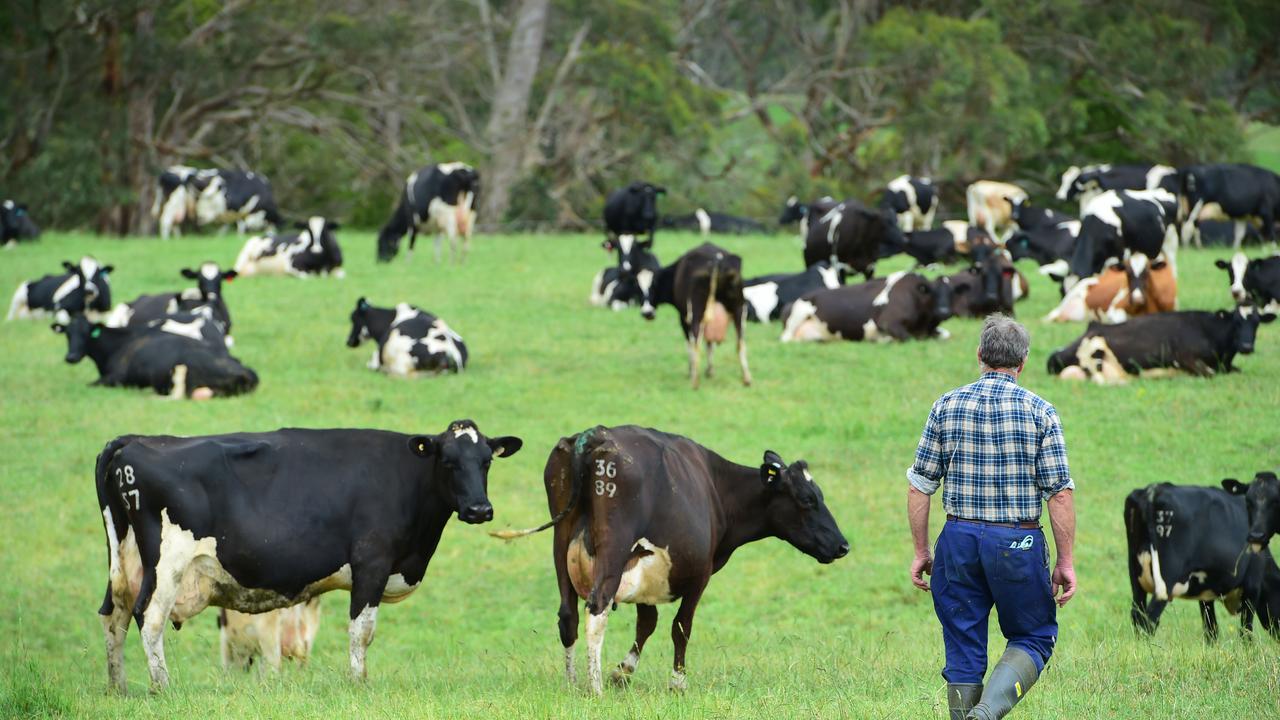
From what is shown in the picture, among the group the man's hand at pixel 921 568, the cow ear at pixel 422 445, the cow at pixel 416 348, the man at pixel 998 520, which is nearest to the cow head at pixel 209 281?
the cow at pixel 416 348

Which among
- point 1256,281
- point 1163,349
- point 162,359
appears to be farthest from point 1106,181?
point 162,359

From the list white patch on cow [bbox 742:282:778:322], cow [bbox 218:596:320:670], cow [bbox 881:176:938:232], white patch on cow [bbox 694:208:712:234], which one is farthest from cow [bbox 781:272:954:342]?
white patch on cow [bbox 694:208:712:234]

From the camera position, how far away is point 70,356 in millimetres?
20078

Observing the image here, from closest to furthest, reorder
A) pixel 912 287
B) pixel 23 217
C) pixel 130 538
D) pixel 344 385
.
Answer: pixel 130 538, pixel 344 385, pixel 912 287, pixel 23 217

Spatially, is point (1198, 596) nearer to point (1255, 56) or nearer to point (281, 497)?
point (281, 497)

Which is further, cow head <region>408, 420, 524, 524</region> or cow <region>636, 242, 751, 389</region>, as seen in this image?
cow <region>636, 242, 751, 389</region>

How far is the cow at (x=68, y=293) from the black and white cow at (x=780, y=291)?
32.1 ft

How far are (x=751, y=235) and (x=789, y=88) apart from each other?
13223 mm

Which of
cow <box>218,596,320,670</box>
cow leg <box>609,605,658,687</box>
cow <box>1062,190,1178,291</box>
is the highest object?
cow <box>1062,190,1178,291</box>

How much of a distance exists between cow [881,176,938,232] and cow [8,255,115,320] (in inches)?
666

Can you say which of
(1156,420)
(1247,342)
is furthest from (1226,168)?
(1156,420)

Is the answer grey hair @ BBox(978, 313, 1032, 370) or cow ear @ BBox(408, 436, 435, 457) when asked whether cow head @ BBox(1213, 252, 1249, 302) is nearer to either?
cow ear @ BBox(408, 436, 435, 457)

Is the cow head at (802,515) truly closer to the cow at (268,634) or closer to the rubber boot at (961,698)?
the rubber boot at (961,698)

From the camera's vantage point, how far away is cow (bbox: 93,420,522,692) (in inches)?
355
